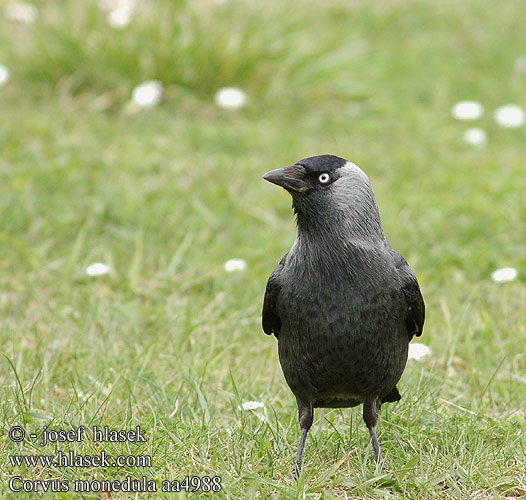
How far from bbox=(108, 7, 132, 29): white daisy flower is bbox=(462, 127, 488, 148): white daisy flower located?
3.30 meters

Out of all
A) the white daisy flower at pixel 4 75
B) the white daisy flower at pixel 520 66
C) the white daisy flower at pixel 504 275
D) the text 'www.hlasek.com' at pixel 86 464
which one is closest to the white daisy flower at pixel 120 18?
the white daisy flower at pixel 4 75

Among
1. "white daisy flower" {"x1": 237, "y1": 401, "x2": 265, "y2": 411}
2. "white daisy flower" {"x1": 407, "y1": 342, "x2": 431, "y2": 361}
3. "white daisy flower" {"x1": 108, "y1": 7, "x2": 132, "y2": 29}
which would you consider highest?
"white daisy flower" {"x1": 108, "y1": 7, "x2": 132, "y2": 29}

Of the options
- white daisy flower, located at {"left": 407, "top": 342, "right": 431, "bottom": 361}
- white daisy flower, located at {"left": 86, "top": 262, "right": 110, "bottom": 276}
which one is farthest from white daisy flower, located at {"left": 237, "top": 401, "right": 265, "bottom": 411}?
white daisy flower, located at {"left": 86, "top": 262, "right": 110, "bottom": 276}

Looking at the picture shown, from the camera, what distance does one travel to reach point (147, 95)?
24.5ft

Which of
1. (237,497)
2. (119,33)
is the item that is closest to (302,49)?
(119,33)

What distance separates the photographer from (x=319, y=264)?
326 centimetres

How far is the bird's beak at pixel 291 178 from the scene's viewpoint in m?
3.26

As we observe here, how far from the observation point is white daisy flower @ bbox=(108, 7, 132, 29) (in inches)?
316

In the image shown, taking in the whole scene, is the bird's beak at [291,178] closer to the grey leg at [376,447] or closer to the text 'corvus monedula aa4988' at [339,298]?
the text 'corvus monedula aa4988' at [339,298]

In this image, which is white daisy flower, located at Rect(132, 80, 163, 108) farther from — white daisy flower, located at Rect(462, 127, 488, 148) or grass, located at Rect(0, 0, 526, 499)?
white daisy flower, located at Rect(462, 127, 488, 148)

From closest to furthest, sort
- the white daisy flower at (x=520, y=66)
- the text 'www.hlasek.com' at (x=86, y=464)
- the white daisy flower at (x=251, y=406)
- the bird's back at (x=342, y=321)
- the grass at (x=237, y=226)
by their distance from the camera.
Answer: the text 'www.hlasek.com' at (x=86, y=464) → the bird's back at (x=342, y=321) → the grass at (x=237, y=226) → the white daisy flower at (x=251, y=406) → the white daisy flower at (x=520, y=66)

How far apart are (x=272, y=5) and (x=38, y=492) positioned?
706 centimetres

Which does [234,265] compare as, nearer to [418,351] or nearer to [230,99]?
[418,351]

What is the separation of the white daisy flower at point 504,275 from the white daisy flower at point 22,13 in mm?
5569
